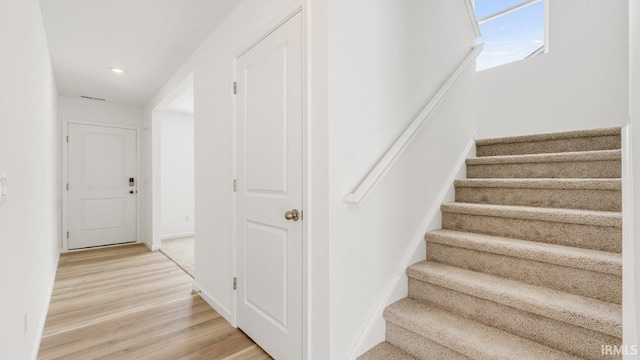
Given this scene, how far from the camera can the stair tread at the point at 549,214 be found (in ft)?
4.74

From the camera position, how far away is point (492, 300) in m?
1.42

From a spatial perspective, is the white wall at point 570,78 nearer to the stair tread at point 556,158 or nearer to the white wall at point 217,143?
the stair tread at point 556,158

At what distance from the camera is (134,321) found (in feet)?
7.47

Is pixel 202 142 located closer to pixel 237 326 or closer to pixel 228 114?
pixel 228 114

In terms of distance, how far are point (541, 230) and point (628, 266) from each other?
1.53 feet

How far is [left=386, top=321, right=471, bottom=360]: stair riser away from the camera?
1398mm

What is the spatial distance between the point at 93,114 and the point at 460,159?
211 inches

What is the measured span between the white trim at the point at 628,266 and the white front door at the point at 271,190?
1.33m

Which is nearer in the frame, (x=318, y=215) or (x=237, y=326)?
(x=318, y=215)

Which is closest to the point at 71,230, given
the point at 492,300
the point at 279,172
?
the point at 279,172

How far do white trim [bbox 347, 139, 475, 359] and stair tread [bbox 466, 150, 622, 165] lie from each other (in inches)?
5.6

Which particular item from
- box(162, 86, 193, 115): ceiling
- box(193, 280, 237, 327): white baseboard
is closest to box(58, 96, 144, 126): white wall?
box(162, 86, 193, 115): ceiling

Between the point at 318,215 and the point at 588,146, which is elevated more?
the point at 588,146

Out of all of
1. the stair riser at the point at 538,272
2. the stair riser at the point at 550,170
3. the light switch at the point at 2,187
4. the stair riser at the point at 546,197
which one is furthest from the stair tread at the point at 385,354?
the light switch at the point at 2,187
